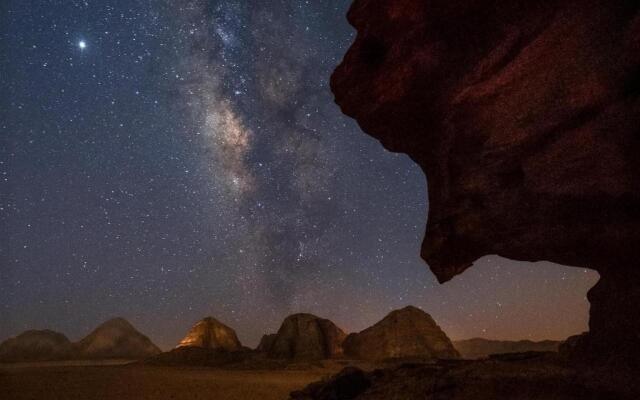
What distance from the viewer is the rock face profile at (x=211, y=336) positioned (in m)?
44.8

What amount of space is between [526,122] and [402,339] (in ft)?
106

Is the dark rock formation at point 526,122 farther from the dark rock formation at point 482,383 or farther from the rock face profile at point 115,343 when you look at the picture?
the rock face profile at point 115,343

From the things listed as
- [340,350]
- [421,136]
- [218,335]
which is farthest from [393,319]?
[421,136]

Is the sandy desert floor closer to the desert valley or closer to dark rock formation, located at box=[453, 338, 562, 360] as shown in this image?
the desert valley

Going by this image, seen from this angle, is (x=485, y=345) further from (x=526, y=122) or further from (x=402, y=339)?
(x=526, y=122)

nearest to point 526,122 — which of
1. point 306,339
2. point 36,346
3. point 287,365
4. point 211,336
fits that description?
Result: point 287,365

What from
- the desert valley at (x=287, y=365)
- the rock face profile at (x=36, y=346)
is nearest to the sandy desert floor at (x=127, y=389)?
the desert valley at (x=287, y=365)

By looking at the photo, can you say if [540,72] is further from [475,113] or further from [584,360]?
[584,360]

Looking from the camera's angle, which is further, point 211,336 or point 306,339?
point 211,336

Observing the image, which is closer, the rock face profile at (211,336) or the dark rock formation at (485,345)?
the rock face profile at (211,336)

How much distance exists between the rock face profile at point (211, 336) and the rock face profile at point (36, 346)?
49.7 metres

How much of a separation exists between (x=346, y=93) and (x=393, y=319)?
32.1 meters

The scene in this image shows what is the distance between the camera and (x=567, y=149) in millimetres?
6172

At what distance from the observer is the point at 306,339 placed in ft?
122
